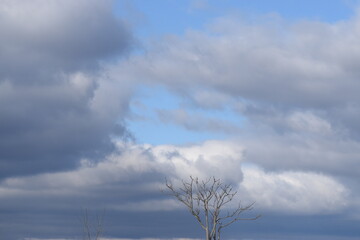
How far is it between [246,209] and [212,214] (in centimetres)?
385

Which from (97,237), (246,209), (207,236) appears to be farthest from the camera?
(97,237)

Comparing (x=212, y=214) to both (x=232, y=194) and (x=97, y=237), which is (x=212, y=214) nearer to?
(x=232, y=194)

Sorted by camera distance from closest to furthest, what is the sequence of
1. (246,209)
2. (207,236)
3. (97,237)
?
(207,236) < (246,209) < (97,237)

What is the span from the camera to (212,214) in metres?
43.7

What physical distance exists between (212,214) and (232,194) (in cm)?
245

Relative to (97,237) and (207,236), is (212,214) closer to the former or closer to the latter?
(207,236)

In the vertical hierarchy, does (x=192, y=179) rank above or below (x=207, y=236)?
above

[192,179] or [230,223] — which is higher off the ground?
[192,179]

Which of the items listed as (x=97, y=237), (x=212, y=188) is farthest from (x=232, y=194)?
(x=97, y=237)

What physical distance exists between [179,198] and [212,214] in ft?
11.0

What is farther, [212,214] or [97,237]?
[97,237]

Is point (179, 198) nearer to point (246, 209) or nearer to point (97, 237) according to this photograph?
point (246, 209)

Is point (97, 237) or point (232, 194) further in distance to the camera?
point (97, 237)

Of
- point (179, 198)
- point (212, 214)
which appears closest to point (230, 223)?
point (212, 214)
